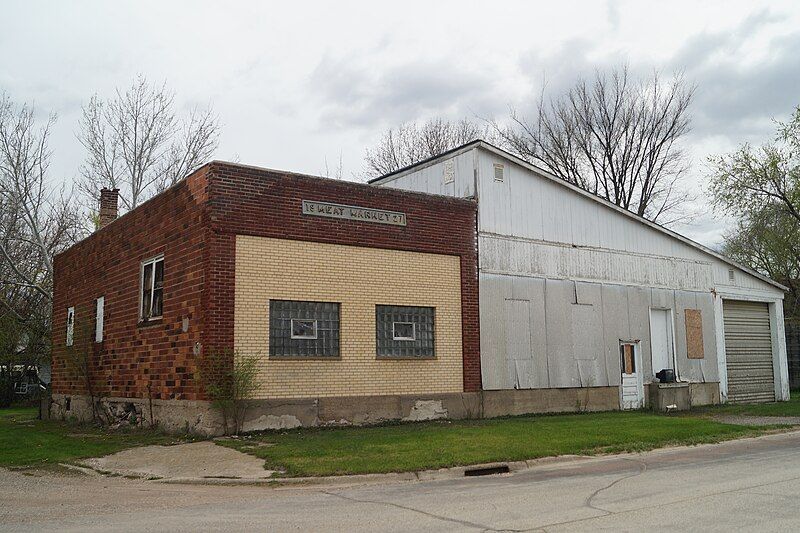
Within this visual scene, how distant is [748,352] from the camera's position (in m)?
27.6

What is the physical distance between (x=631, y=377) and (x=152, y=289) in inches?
566

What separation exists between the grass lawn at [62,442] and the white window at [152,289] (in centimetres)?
285

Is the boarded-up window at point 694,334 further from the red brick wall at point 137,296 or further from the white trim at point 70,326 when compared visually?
the white trim at point 70,326

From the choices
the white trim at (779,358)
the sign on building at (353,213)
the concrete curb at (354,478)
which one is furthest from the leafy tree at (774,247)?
the concrete curb at (354,478)

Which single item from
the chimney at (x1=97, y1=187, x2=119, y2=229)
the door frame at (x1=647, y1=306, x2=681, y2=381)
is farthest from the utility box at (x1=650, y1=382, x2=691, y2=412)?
the chimney at (x1=97, y1=187, x2=119, y2=229)

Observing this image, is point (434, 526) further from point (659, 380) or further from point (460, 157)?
point (659, 380)

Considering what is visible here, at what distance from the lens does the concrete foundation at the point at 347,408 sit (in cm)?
1595

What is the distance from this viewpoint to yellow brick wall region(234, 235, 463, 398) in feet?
53.6

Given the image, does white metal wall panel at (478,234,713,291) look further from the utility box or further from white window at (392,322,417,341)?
the utility box

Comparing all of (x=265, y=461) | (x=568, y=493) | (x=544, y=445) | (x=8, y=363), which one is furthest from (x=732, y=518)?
(x=8, y=363)

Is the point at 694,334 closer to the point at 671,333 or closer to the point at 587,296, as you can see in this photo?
the point at 671,333

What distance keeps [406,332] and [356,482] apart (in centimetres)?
770

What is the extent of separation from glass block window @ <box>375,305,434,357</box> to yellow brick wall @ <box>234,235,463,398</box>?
0.19 m

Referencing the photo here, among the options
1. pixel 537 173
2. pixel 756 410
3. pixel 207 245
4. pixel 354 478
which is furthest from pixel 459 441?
pixel 756 410
